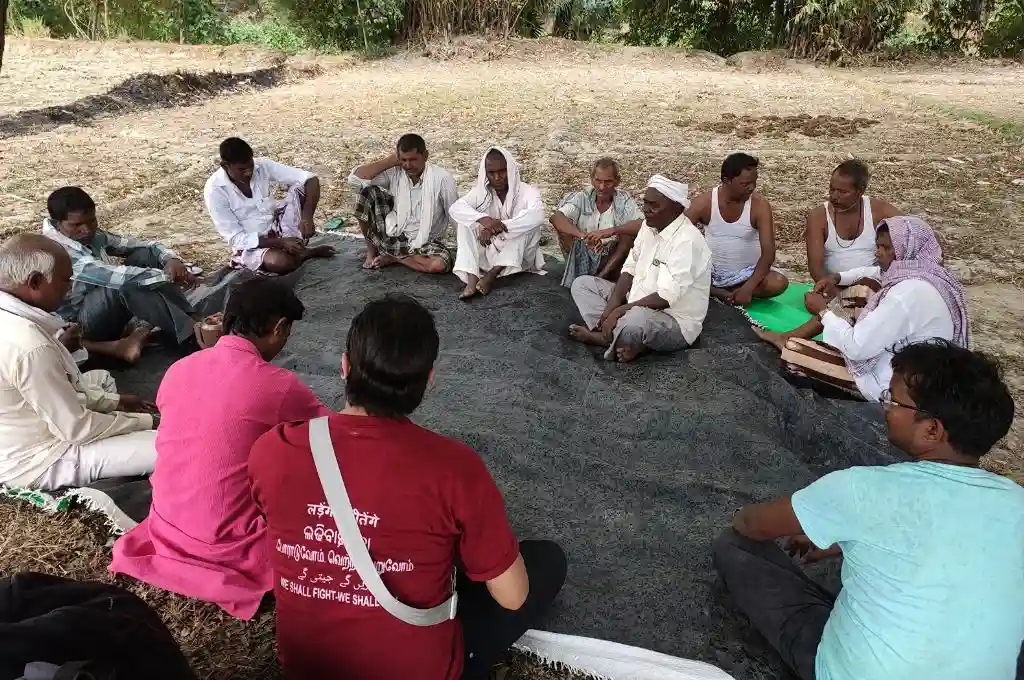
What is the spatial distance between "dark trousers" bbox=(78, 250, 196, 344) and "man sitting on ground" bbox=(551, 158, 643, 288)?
2304 mm

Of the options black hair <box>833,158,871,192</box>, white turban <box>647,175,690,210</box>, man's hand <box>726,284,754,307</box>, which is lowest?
man's hand <box>726,284,754,307</box>

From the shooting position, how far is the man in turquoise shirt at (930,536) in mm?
1491

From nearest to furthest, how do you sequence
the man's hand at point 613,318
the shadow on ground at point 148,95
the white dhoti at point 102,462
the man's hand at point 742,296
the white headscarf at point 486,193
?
the white dhoti at point 102,462, the man's hand at point 613,318, the man's hand at point 742,296, the white headscarf at point 486,193, the shadow on ground at point 148,95

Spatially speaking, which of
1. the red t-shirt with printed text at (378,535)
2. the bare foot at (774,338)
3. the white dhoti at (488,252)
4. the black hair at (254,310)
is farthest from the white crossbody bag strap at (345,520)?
the white dhoti at (488,252)

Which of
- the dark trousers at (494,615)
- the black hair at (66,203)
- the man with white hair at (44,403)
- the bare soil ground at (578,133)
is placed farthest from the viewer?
the bare soil ground at (578,133)

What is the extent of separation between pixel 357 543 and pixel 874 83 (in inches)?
529

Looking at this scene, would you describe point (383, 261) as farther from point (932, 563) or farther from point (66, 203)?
point (932, 563)

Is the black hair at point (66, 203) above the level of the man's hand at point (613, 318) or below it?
above

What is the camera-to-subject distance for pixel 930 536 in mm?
1491

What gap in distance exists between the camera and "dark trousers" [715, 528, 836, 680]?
1.93m

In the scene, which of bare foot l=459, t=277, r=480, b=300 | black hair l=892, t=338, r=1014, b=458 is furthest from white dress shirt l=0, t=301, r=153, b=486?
black hair l=892, t=338, r=1014, b=458

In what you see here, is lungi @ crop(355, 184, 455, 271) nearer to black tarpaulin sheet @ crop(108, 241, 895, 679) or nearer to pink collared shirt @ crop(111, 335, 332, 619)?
black tarpaulin sheet @ crop(108, 241, 895, 679)

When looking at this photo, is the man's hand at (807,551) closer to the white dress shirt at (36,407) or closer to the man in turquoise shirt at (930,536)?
the man in turquoise shirt at (930,536)

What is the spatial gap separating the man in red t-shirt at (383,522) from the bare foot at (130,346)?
8.36 feet
